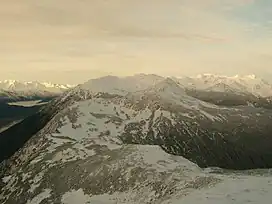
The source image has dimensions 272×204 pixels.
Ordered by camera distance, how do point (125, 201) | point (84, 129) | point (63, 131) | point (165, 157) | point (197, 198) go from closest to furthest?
point (197, 198) < point (125, 201) < point (165, 157) < point (63, 131) < point (84, 129)

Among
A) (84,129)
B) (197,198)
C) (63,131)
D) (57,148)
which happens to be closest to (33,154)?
(57,148)

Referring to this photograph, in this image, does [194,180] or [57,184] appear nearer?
[194,180]

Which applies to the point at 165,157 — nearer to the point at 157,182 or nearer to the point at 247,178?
the point at 157,182

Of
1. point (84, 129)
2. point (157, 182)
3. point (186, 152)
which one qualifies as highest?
point (157, 182)

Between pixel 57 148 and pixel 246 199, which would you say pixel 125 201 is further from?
pixel 57 148

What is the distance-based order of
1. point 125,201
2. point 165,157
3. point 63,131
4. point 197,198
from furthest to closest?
1. point 63,131
2. point 165,157
3. point 125,201
4. point 197,198

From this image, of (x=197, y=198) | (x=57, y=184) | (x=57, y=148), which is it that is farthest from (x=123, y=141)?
(x=197, y=198)

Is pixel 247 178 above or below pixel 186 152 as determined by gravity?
above

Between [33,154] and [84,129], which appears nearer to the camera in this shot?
[33,154]

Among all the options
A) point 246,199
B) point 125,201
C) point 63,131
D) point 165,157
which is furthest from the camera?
point 63,131
